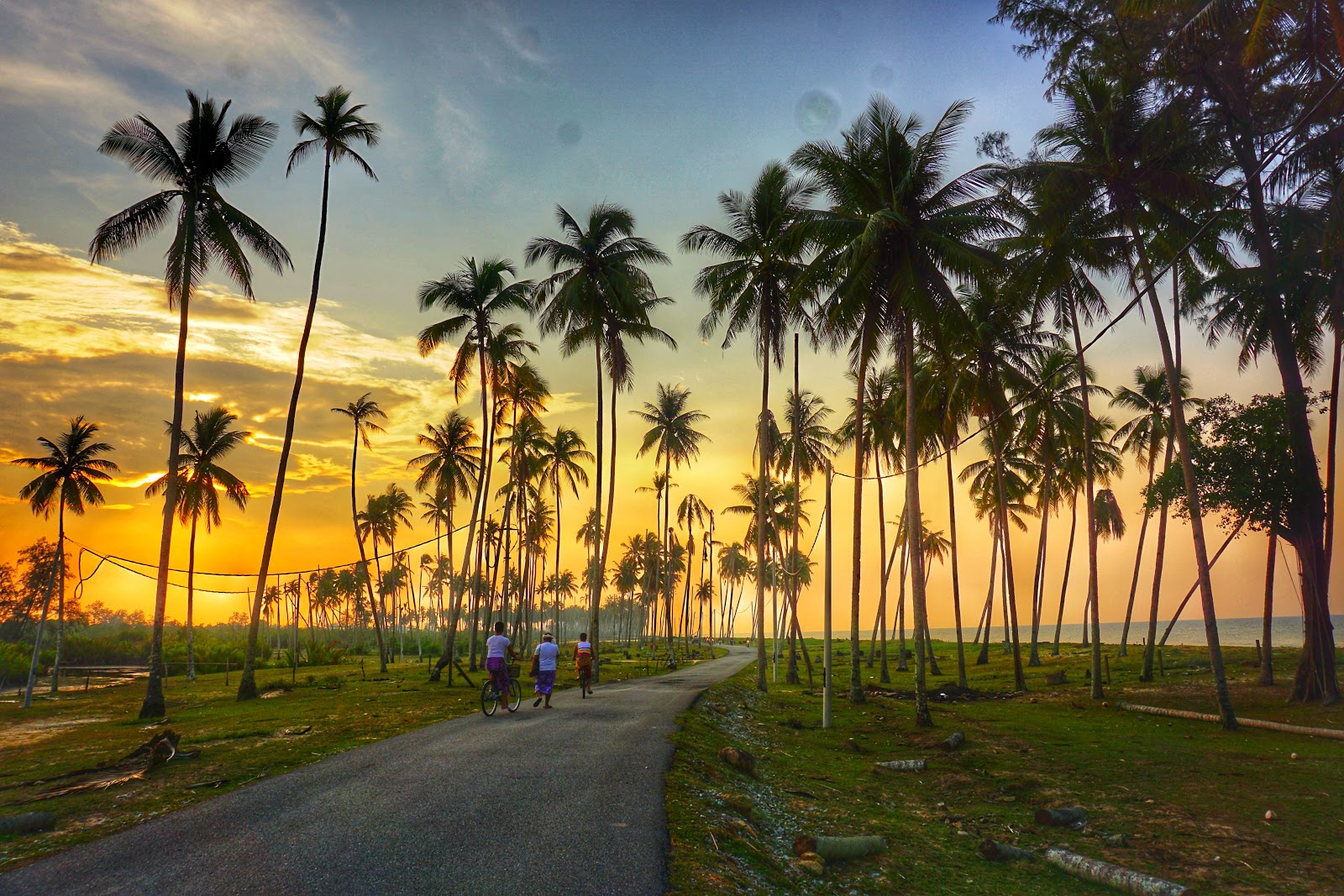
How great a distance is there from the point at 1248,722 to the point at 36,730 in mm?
34152

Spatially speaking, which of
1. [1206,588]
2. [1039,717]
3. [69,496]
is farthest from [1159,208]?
[69,496]

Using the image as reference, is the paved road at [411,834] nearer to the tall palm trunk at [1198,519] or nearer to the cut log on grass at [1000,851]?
the cut log on grass at [1000,851]

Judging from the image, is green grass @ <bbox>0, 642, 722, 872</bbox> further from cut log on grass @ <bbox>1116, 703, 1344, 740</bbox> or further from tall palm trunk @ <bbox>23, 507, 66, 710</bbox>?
cut log on grass @ <bbox>1116, 703, 1344, 740</bbox>

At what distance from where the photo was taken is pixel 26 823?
806 cm

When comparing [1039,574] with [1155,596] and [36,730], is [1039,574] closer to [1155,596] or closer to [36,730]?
[1155,596]

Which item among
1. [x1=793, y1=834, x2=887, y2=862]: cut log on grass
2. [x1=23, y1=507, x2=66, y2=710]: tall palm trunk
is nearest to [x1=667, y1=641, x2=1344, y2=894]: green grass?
[x1=793, y1=834, x2=887, y2=862]: cut log on grass

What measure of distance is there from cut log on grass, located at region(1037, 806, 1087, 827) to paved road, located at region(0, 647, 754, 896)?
6.96 m

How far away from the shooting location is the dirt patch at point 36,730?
16844mm

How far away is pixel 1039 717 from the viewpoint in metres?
22.3

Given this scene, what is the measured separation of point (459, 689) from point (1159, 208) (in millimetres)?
30582

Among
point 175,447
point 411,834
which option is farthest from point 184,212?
point 411,834

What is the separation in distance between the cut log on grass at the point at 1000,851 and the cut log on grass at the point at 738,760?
454cm

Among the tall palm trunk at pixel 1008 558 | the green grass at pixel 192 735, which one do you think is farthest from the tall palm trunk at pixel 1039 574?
the green grass at pixel 192 735

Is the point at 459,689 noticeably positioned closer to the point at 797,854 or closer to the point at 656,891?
the point at 797,854
